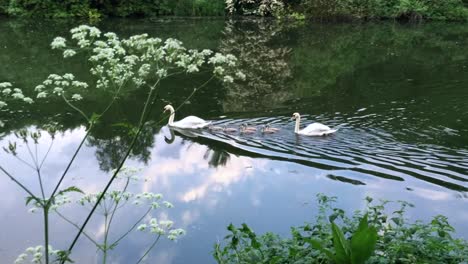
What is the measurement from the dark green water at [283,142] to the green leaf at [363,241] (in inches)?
123

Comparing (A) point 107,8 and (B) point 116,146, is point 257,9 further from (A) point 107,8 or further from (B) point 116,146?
(B) point 116,146

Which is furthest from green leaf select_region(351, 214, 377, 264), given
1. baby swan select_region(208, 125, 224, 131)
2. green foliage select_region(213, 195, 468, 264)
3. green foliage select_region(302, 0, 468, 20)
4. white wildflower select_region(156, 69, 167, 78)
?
green foliage select_region(302, 0, 468, 20)

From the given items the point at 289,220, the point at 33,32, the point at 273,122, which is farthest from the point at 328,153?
the point at 33,32

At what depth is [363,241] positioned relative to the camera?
3383 mm

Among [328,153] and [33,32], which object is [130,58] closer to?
[328,153]

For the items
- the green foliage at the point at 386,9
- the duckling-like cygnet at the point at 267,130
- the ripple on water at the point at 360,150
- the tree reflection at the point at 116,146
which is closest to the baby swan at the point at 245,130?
the ripple on water at the point at 360,150

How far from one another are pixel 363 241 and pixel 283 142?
6.78 m

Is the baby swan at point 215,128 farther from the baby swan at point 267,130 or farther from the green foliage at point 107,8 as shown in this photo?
the green foliage at point 107,8

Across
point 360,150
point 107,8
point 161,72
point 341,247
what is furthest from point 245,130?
point 107,8

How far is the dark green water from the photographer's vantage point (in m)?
7.22

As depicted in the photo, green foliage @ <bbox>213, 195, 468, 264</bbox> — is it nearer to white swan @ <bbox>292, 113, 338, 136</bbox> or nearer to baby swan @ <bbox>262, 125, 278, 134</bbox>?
white swan @ <bbox>292, 113, 338, 136</bbox>

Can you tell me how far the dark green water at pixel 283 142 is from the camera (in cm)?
722

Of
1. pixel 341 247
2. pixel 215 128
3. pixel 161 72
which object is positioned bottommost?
pixel 215 128

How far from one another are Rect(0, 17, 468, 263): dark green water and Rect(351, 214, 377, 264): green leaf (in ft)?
10.2
